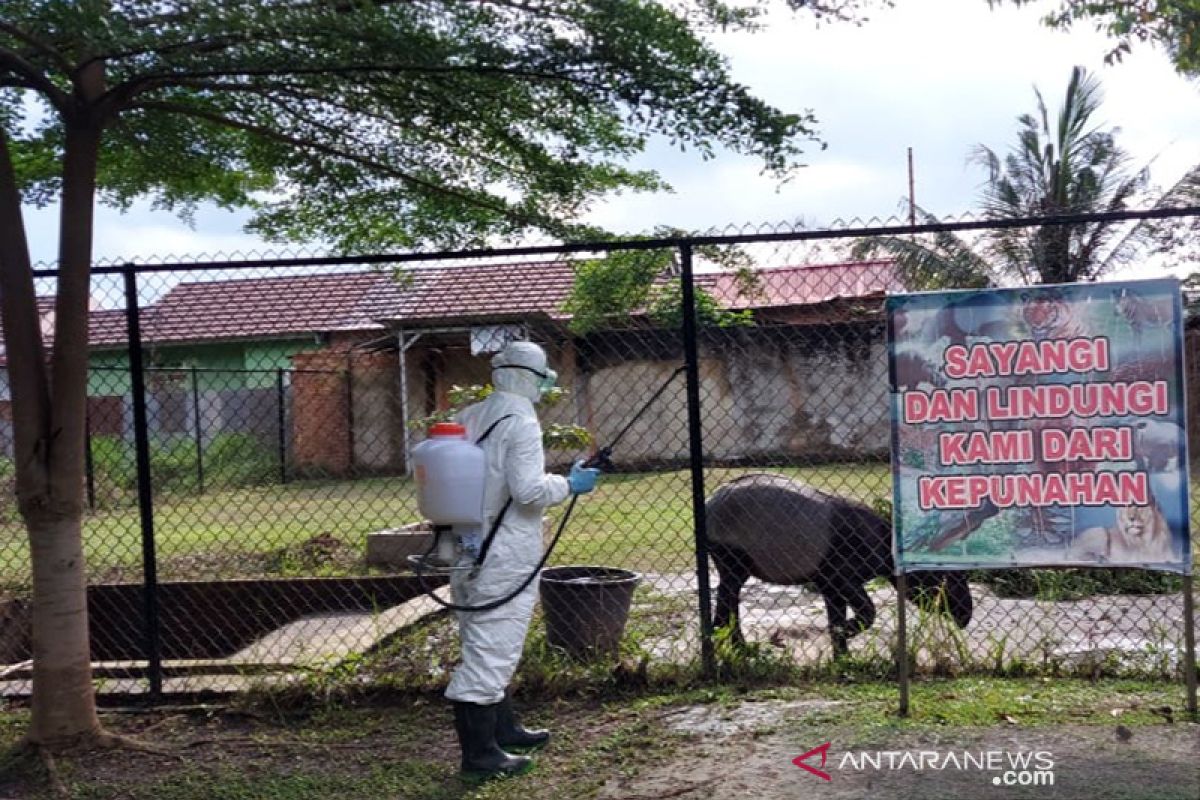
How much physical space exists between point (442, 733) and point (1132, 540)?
10.1ft

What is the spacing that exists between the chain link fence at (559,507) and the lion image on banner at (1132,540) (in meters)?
1.00

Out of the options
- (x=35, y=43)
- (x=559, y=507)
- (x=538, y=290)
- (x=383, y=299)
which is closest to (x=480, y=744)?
(x=35, y=43)

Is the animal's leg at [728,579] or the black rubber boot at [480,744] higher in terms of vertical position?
the animal's leg at [728,579]

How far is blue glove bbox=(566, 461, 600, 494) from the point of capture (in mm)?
4289

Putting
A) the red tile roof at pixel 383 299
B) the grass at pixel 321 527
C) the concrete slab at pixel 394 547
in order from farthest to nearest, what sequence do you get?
1. the red tile roof at pixel 383 299
2. the grass at pixel 321 527
3. the concrete slab at pixel 394 547

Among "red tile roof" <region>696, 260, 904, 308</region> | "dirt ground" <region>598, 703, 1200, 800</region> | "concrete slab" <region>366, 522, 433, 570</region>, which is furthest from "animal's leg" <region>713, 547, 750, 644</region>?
"red tile roof" <region>696, 260, 904, 308</region>

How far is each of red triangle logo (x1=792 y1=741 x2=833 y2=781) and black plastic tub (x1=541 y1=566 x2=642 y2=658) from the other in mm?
1436

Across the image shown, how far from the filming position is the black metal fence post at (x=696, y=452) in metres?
5.14

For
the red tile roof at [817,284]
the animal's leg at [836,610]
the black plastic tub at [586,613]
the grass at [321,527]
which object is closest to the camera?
the black plastic tub at [586,613]

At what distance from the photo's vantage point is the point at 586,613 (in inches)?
219

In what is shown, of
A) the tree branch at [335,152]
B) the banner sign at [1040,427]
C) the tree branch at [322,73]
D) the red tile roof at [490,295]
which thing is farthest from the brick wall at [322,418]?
the banner sign at [1040,427]

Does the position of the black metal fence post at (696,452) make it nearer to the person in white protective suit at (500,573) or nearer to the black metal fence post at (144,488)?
the person in white protective suit at (500,573)

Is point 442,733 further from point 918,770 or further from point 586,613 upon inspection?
point 918,770

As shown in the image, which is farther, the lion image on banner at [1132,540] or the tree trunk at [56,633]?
the tree trunk at [56,633]
